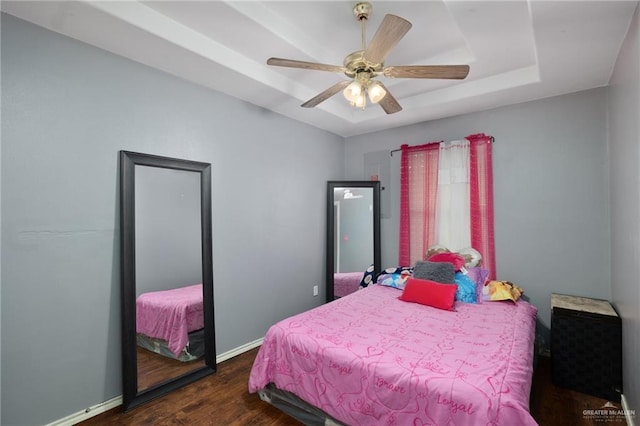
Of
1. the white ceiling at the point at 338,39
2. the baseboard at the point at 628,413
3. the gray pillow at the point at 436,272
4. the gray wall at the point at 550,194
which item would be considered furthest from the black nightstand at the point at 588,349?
the white ceiling at the point at 338,39

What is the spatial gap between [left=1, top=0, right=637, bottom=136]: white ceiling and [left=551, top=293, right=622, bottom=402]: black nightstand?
1943mm

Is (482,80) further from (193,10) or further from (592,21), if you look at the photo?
(193,10)

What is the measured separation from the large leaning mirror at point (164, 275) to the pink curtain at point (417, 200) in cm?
236

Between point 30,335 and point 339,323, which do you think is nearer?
point 30,335

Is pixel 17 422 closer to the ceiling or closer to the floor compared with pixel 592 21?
closer to the floor

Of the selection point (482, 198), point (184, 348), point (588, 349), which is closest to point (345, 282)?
point (482, 198)

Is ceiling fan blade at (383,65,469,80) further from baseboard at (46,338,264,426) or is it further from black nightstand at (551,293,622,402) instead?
baseboard at (46,338,264,426)

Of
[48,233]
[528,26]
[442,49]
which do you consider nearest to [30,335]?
[48,233]

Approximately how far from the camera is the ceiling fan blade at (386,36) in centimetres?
148

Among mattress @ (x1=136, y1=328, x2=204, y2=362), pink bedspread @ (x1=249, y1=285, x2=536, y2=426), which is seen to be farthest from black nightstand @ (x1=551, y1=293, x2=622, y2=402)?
mattress @ (x1=136, y1=328, x2=204, y2=362)

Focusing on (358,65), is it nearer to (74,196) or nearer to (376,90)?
(376,90)

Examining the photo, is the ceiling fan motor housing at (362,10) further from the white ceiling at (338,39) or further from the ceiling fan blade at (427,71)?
the ceiling fan blade at (427,71)

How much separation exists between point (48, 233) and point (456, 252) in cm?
358

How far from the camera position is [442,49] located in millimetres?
2594
